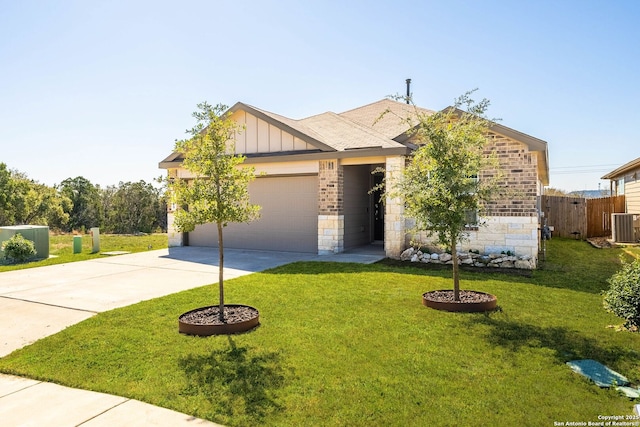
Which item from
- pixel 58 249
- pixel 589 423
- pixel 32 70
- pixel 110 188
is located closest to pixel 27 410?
pixel 589 423

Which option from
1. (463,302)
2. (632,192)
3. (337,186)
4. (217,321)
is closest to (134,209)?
(337,186)

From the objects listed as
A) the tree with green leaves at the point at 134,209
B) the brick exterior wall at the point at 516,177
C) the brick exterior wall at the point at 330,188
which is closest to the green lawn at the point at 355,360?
the brick exterior wall at the point at 516,177

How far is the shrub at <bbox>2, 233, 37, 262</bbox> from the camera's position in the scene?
1189cm

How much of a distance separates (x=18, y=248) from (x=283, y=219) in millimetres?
8206

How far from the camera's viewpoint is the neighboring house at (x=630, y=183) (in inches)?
705

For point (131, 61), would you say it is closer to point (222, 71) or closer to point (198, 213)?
point (222, 71)

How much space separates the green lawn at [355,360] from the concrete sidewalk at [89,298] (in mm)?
211

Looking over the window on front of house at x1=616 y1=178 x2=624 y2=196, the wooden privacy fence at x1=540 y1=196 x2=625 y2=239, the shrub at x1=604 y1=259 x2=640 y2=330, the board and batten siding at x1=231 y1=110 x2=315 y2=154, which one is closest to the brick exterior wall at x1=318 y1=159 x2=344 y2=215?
the board and batten siding at x1=231 y1=110 x2=315 y2=154

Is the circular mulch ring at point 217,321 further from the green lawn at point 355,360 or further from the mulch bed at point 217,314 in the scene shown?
the green lawn at point 355,360

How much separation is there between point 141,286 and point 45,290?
1833 millimetres

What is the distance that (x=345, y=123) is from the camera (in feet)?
50.8

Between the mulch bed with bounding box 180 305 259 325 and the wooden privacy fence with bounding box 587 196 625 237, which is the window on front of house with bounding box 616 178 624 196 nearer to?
the wooden privacy fence with bounding box 587 196 625 237

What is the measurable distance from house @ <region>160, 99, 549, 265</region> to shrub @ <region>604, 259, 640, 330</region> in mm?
5316

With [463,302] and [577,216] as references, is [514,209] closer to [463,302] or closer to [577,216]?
[463,302]
